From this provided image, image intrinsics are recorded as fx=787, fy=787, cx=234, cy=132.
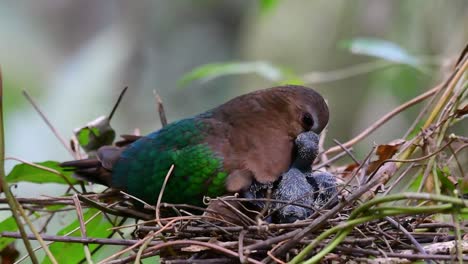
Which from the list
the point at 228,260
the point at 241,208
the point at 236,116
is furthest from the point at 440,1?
the point at 228,260

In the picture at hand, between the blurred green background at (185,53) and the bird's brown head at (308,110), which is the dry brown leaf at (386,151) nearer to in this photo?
the bird's brown head at (308,110)

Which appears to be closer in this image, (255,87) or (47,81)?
(255,87)

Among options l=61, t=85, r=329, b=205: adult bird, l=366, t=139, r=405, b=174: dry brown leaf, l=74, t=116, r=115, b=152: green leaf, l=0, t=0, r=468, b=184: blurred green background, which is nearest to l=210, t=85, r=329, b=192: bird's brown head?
l=61, t=85, r=329, b=205: adult bird

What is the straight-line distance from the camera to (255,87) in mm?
6676

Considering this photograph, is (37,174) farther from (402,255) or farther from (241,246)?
(402,255)

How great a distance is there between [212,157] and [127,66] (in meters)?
5.31

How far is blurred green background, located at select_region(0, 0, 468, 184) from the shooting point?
230 inches

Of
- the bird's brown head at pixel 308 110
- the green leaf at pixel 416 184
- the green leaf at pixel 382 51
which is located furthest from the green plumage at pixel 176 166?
the green leaf at pixel 382 51

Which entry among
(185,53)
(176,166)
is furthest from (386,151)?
(185,53)

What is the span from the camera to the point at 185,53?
796 cm

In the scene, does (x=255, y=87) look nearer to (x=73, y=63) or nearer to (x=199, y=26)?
(x=199, y=26)

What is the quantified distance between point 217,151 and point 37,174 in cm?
65

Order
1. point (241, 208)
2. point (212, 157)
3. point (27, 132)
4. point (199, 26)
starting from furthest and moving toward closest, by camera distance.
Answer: point (199, 26)
point (27, 132)
point (212, 157)
point (241, 208)

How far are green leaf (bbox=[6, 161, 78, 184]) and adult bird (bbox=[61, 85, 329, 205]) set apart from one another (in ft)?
0.19
